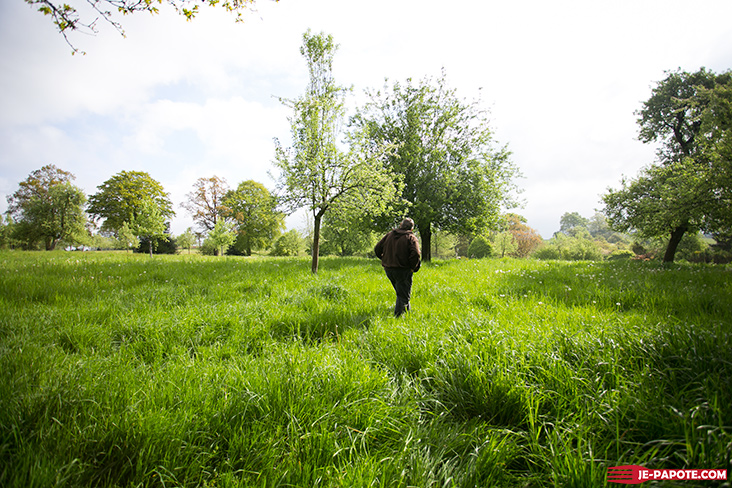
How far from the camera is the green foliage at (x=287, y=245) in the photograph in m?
43.7

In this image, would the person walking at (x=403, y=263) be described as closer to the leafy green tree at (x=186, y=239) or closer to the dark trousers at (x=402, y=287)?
the dark trousers at (x=402, y=287)

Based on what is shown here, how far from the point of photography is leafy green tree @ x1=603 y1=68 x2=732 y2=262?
10.4 m

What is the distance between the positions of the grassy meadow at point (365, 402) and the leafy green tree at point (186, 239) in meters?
44.1

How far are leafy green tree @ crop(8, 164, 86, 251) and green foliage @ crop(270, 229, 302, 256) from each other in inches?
1050

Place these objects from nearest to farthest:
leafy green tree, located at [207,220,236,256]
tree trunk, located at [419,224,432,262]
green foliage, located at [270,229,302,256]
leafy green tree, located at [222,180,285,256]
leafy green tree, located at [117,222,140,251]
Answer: tree trunk, located at [419,224,432,262] → leafy green tree, located at [117,222,140,251] → leafy green tree, located at [207,220,236,256] → leafy green tree, located at [222,180,285,256] → green foliage, located at [270,229,302,256]

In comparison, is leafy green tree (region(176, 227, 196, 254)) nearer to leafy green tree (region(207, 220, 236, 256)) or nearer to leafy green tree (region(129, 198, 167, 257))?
leafy green tree (region(207, 220, 236, 256))

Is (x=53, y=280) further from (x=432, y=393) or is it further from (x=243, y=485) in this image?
(x=432, y=393)

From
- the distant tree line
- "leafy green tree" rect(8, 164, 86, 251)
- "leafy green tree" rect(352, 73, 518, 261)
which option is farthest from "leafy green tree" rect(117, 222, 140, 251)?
"leafy green tree" rect(352, 73, 518, 261)

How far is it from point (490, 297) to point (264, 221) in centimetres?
3918

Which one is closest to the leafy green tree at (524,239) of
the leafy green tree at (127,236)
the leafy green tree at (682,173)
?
the leafy green tree at (682,173)

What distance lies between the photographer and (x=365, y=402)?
7.45 ft

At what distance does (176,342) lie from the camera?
365 centimetres

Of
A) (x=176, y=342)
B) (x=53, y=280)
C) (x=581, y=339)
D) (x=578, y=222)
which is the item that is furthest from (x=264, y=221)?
(x=578, y=222)

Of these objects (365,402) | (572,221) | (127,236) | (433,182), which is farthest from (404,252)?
(572,221)
